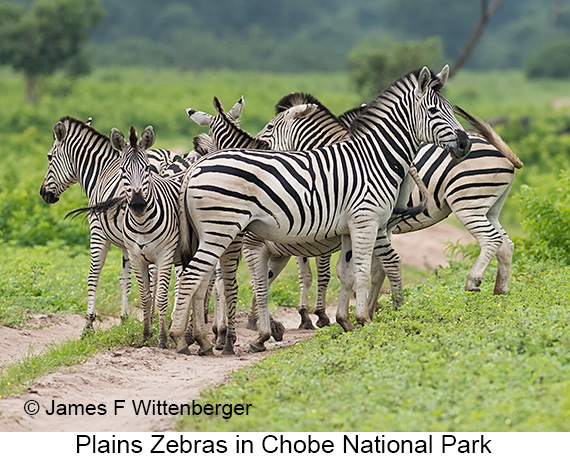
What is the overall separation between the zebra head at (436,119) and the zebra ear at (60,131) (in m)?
3.64

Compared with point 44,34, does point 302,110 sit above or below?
below

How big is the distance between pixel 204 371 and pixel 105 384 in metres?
0.85

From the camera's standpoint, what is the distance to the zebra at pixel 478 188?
8883 millimetres

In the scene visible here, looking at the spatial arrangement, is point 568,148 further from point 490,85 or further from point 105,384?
point 490,85

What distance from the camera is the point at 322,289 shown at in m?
9.77

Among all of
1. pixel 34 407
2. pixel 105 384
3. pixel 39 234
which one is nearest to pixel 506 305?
pixel 105 384

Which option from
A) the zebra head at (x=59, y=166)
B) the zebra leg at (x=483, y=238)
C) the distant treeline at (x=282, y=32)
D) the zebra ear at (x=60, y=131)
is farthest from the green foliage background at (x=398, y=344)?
the distant treeline at (x=282, y=32)

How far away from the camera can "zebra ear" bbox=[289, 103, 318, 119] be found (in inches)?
373

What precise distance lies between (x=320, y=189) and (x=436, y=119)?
1.30m

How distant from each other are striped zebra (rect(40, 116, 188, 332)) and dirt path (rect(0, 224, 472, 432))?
2.14 feet

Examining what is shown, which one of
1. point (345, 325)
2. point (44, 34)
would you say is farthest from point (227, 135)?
point (44, 34)

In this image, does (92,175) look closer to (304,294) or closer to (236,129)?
(236,129)

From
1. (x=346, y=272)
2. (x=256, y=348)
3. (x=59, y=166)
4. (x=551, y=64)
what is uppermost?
(x=551, y=64)

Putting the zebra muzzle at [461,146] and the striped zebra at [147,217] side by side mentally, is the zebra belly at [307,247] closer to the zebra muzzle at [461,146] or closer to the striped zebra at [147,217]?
the striped zebra at [147,217]
